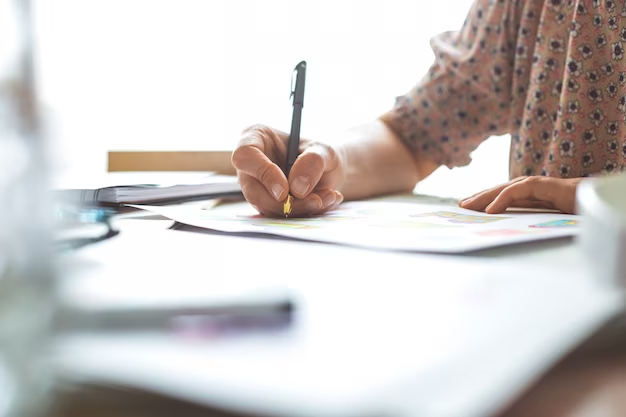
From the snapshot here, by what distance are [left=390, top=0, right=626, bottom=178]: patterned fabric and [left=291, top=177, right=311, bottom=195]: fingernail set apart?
377 millimetres

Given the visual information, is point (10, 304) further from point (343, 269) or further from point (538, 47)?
point (538, 47)

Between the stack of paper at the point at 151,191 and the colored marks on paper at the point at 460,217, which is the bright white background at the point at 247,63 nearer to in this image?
the stack of paper at the point at 151,191

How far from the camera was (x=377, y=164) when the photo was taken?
0.90 meters

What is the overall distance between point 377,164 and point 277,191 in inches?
Result: 13.9

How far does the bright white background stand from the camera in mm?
1307

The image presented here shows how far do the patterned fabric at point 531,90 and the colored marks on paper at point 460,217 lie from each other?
28 cm

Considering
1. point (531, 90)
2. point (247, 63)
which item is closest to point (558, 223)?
point (531, 90)

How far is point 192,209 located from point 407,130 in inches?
18.8

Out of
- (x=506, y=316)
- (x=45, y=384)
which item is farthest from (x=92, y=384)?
(x=506, y=316)

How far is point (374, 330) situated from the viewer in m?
0.23

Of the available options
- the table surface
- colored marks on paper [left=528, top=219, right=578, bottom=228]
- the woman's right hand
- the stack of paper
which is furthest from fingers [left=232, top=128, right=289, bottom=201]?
the table surface

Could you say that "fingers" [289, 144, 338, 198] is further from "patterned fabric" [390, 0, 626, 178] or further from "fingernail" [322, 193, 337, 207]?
"patterned fabric" [390, 0, 626, 178]

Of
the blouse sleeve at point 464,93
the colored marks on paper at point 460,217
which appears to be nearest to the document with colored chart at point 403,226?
the colored marks on paper at point 460,217

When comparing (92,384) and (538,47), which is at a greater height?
(538,47)
